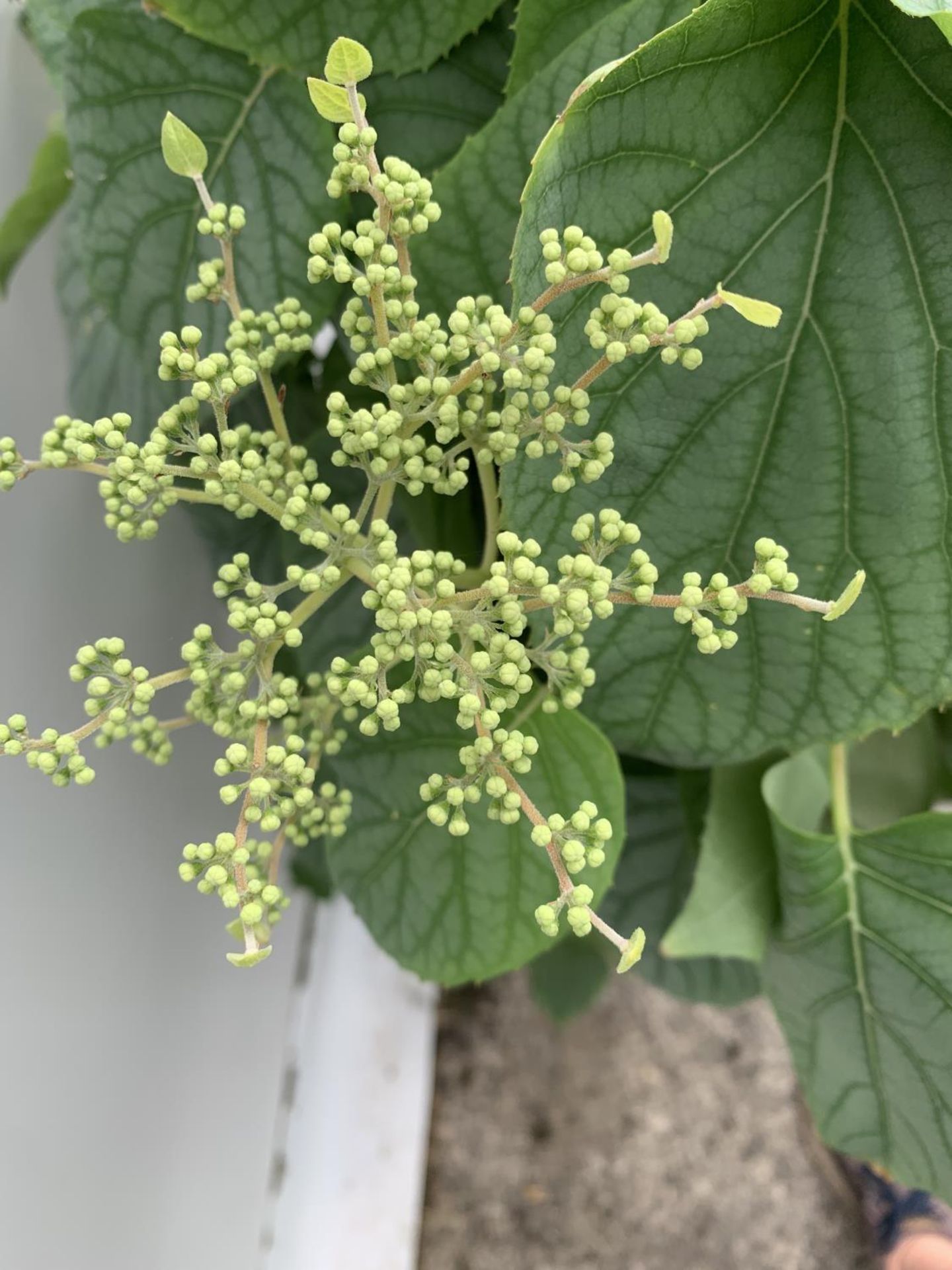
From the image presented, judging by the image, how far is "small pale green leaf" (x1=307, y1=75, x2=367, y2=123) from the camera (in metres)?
0.26

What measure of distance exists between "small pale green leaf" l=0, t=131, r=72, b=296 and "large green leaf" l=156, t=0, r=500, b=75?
130 mm

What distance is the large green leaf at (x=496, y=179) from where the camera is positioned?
0.35 m

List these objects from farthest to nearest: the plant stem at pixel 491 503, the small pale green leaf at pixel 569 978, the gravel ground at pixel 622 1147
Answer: the gravel ground at pixel 622 1147, the small pale green leaf at pixel 569 978, the plant stem at pixel 491 503

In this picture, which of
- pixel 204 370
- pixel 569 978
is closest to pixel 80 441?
pixel 204 370

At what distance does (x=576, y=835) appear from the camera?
12.1 inches

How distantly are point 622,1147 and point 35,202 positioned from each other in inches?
37.0

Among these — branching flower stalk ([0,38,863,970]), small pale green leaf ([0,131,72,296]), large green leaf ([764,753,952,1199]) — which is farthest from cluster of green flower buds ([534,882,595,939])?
small pale green leaf ([0,131,72,296])

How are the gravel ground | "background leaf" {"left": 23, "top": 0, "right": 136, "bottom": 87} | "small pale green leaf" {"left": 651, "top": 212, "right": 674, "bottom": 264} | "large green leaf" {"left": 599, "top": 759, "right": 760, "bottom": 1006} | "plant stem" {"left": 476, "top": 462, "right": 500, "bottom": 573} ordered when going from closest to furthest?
"small pale green leaf" {"left": 651, "top": 212, "right": 674, "bottom": 264}, "plant stem" {"left": 476, "top": 462, "right": 500, "bottom": 573}, "background leaf" {"left": 23, "top": 0, "right": 136, "bottom": 87}, "large green leaf" {"left": 599, "top": 759, "right": 760, "bottom": 1006}, the gravel ground

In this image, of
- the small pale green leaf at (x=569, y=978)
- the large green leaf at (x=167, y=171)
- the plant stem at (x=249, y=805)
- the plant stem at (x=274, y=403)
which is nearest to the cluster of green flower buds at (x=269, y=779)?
the plant stem at (x=249, y=805)

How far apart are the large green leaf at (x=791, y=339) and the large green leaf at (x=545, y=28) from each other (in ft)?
0.27

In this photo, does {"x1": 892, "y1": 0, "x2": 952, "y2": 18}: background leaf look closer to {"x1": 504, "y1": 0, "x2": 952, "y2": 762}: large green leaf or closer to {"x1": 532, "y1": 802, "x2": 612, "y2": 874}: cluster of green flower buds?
{"x1": 504, "y1": 0, "x2": 952, "y2": 762}: large green leaf

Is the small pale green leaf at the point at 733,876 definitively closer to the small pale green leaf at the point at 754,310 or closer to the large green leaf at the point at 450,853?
the large green leaf at the point at 450,853

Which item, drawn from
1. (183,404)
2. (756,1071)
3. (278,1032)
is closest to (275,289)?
(183,404)

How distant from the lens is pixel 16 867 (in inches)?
19.2
